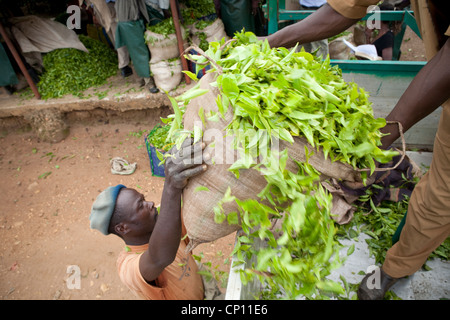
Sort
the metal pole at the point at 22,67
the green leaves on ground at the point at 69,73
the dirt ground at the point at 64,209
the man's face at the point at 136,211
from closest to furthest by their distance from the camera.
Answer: the man's face at the point at 136,211 → the dirt ground at the point at 64,209 → the metal pole at the point at 22,67 → the green leaves on ground at the point at 69,73

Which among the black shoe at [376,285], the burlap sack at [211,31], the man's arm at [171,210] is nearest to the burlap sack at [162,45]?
the burlap sack at [211,31]

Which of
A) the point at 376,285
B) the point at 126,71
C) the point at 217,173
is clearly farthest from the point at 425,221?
the point at 126,71

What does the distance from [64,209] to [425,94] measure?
4.47 meters

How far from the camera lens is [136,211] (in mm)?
1562

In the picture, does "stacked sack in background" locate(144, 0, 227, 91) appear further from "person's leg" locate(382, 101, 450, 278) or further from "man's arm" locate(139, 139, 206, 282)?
"person's leg" locate(382, 101, 450, 278)

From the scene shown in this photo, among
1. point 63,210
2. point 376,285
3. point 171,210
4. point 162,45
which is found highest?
point 162,45

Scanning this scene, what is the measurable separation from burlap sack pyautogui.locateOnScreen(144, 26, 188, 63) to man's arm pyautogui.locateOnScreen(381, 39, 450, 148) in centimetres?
391

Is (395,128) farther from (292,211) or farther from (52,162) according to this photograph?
(52,162)

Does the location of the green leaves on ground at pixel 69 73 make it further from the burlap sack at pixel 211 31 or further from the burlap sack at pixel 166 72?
the burlap sack at pixel 211 31

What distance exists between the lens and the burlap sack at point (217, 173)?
1130 mm

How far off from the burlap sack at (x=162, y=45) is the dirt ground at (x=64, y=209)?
4.36ft

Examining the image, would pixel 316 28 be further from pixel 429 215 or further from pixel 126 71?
pixel 126 71

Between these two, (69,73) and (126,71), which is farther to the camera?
(126,71)

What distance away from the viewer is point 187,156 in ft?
3.62
